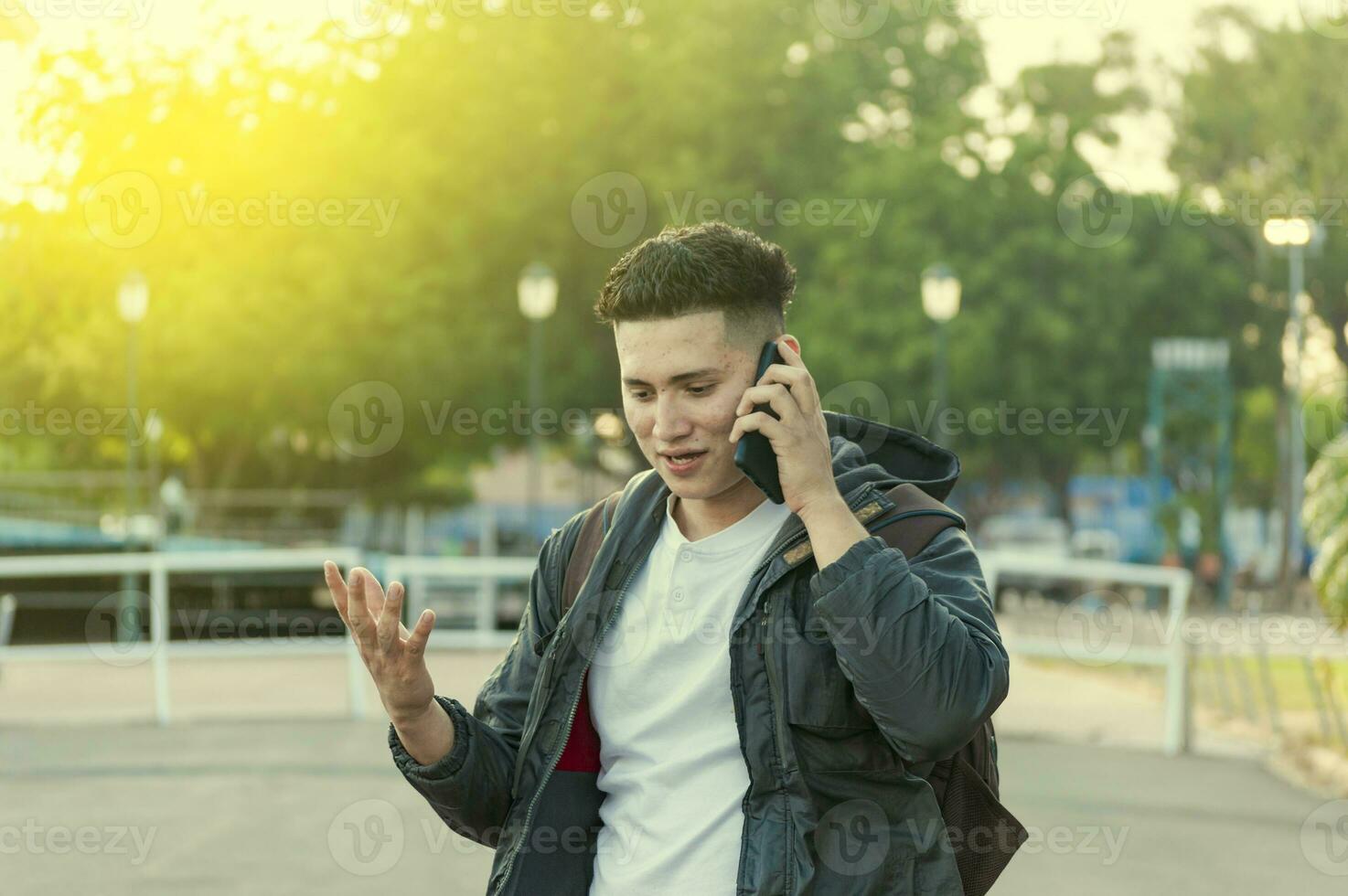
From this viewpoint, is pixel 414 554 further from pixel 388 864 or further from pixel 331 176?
pixel 388 864

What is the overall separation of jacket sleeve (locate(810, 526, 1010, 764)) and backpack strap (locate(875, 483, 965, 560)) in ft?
0.43

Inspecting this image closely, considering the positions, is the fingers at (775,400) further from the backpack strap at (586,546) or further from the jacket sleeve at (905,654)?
the backpack strap at (586,546)

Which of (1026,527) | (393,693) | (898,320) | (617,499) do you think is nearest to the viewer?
(393,693)

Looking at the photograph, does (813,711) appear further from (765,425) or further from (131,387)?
(131,387)

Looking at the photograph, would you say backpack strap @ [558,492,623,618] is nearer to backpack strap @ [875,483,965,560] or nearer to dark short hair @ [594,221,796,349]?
dark short hair @ [594,221,796,349]

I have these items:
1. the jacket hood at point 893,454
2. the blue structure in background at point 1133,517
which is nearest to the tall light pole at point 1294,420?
the blue structure in background at point 1133,517

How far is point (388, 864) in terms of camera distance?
27.0 feet

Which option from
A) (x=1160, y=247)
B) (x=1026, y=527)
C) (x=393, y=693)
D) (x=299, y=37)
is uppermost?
(x=299, y=37)

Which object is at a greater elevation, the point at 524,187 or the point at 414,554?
the point at 524,187

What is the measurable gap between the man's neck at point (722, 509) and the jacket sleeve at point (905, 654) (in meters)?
0.32

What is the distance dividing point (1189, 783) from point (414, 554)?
2401 cm

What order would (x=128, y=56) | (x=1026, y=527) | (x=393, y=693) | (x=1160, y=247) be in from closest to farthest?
(x=393, y=693), (x=128, y=56), (x=1160, y=247), (x=1026, y=527)

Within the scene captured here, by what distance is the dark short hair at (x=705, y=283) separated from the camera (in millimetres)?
2990

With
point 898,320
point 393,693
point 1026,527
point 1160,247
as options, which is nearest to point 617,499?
point 393,693
